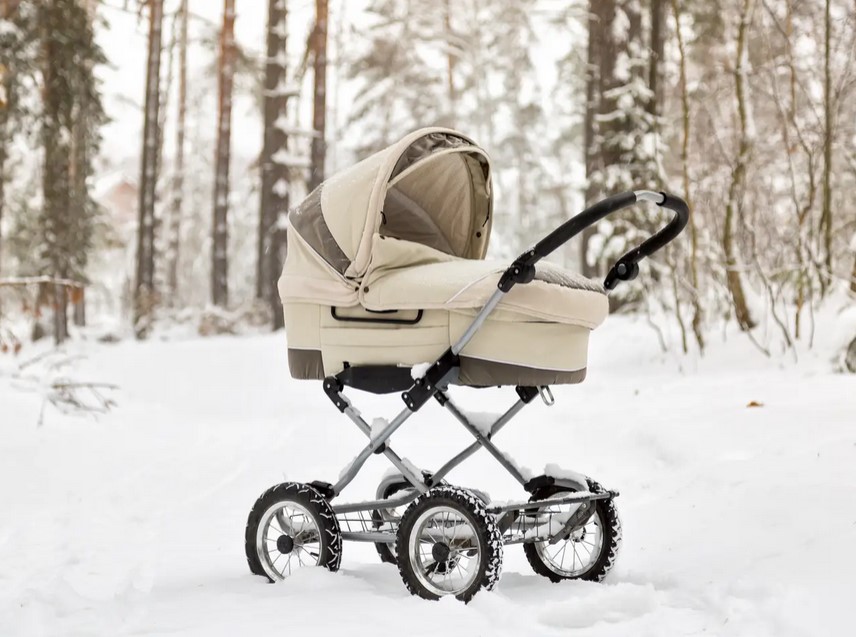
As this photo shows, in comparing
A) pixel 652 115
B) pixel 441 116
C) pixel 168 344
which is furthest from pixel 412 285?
pixel 441 116

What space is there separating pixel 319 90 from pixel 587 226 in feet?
50.9

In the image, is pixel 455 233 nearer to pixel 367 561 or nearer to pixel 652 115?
pixel 367 561

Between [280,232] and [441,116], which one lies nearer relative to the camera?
[280,232]

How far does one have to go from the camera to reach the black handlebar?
297 cm

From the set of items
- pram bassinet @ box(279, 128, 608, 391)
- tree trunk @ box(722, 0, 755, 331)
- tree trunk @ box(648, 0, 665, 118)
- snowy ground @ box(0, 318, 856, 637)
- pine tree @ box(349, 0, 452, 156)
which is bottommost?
snowy ground @ box(0, 318, 856, 637)

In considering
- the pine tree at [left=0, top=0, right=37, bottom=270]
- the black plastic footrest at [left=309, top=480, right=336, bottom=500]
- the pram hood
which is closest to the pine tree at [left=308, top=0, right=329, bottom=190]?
the pine tree at [left=0, top=0, right=37, bottom=270]

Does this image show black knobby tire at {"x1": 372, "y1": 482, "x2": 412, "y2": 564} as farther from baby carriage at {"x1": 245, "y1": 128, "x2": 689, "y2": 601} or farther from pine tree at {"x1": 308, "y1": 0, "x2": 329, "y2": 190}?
pine tree at {"x1": 308, "y1": 0, "x2": 329, "y2": 190}

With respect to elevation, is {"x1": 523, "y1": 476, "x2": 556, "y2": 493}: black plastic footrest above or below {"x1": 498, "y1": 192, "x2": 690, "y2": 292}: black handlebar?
below

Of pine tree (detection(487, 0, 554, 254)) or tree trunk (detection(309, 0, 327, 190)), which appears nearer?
tree trunk (detection(309, 0, 327, 190))

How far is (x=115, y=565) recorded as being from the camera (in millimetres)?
4230

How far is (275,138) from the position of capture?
58.7 ft

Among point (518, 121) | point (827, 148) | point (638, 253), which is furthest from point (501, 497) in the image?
point (518, 121)

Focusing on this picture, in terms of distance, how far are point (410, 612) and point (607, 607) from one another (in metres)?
0.71

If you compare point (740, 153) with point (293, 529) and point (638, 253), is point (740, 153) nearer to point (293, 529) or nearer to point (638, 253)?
point (638, 253)
